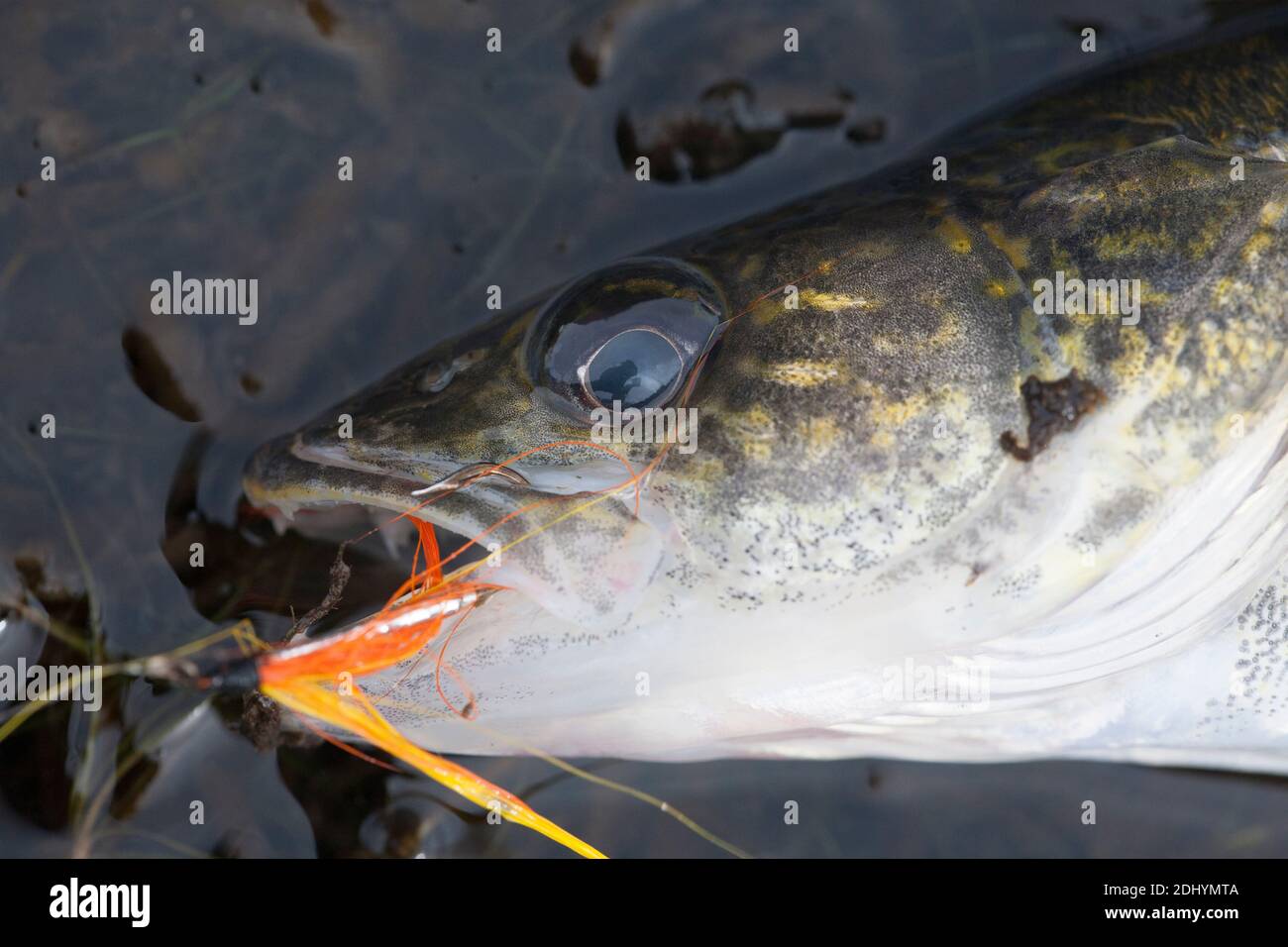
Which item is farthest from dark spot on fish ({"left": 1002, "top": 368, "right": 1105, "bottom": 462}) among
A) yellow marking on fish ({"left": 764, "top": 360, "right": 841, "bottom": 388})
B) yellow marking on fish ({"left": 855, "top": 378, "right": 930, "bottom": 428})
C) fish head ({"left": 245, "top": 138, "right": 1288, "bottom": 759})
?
yellow marking on fish ({"left": 764, "top": 360, "right": 841, "bottom": 388})

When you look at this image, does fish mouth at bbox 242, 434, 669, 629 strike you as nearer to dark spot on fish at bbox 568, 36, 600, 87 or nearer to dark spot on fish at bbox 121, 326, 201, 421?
A: dark spot on fish at bbox 121, 326, 201, 421

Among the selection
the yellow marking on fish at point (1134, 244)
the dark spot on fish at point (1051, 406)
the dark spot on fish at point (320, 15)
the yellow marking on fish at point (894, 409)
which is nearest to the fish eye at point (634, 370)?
the yellow marking on fish at point (894, 409)

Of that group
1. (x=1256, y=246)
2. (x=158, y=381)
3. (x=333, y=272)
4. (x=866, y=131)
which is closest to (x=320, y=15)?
(x=333, y=272)

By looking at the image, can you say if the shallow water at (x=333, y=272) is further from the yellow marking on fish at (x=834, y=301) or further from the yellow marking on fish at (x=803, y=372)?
the yellow marking on fish at (x=803, y=372)
